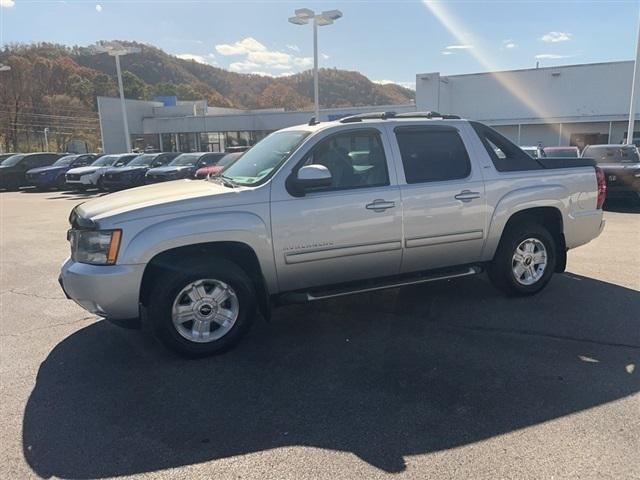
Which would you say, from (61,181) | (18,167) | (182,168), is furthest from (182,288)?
(18,167)

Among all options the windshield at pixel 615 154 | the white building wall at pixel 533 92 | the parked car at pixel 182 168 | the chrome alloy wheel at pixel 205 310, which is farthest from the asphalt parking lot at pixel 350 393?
the white building wall at pixel 533 92

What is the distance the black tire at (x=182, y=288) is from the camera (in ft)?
13.3

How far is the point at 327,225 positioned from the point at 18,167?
2331 centimetres

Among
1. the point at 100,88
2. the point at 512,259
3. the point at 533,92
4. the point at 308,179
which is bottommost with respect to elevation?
the point at 512,259

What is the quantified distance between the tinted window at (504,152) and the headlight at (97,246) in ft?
12.1

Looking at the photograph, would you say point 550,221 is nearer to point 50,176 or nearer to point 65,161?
point 50,176

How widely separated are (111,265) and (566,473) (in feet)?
11.0

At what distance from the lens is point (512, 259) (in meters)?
5.34

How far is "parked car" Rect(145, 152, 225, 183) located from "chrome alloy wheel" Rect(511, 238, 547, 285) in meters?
14.2

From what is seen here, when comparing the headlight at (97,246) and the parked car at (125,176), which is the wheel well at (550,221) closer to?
the headlight at (97,246)

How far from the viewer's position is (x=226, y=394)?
3.64 m

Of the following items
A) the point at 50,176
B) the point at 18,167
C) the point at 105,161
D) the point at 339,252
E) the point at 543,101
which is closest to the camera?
the point at 339,252

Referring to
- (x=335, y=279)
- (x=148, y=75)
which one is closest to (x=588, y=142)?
(x=335, y=279)

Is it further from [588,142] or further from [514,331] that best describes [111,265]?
[588,142]
